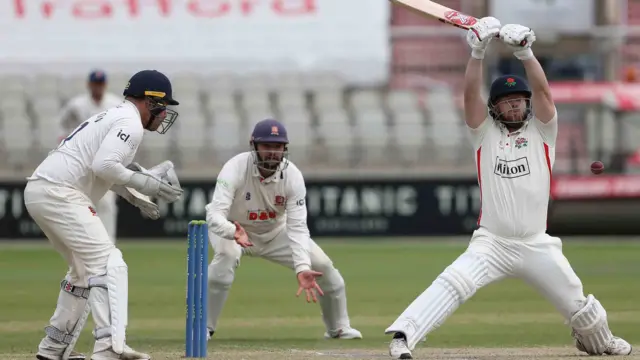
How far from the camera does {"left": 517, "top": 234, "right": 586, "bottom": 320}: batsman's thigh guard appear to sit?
22.8ft

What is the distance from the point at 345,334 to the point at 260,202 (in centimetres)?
112

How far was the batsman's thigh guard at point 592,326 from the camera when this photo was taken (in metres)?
7.01

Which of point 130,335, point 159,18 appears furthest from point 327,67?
point 130,335

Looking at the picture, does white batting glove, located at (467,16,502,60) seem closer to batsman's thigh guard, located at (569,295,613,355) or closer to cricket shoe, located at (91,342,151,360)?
batsman's thigh guard, located at (569,295,613,355)

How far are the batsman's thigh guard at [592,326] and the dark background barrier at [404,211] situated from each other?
410 inches

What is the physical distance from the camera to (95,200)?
23.1 ft

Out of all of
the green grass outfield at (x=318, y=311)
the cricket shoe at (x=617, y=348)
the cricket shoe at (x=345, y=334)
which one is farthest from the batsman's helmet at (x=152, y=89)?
the cricket shoe at (x=617, y=348)

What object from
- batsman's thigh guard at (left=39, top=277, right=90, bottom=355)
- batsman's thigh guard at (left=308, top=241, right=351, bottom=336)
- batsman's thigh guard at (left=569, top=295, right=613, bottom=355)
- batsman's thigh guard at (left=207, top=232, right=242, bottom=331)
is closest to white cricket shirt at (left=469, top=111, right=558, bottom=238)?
batsman's thigh guard at (left=569, top=295, right=613, bottom=355)

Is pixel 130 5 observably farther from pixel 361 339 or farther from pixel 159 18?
pixel 361 339

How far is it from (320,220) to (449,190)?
6.22 feet

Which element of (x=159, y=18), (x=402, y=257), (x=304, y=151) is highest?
(x=159, y=18)

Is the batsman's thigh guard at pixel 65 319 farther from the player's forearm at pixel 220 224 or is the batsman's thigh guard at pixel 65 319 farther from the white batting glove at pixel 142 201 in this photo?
the player's forearm at pixel 220 224

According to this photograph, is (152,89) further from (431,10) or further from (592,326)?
(592,326)

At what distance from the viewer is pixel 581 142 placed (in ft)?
60.5
